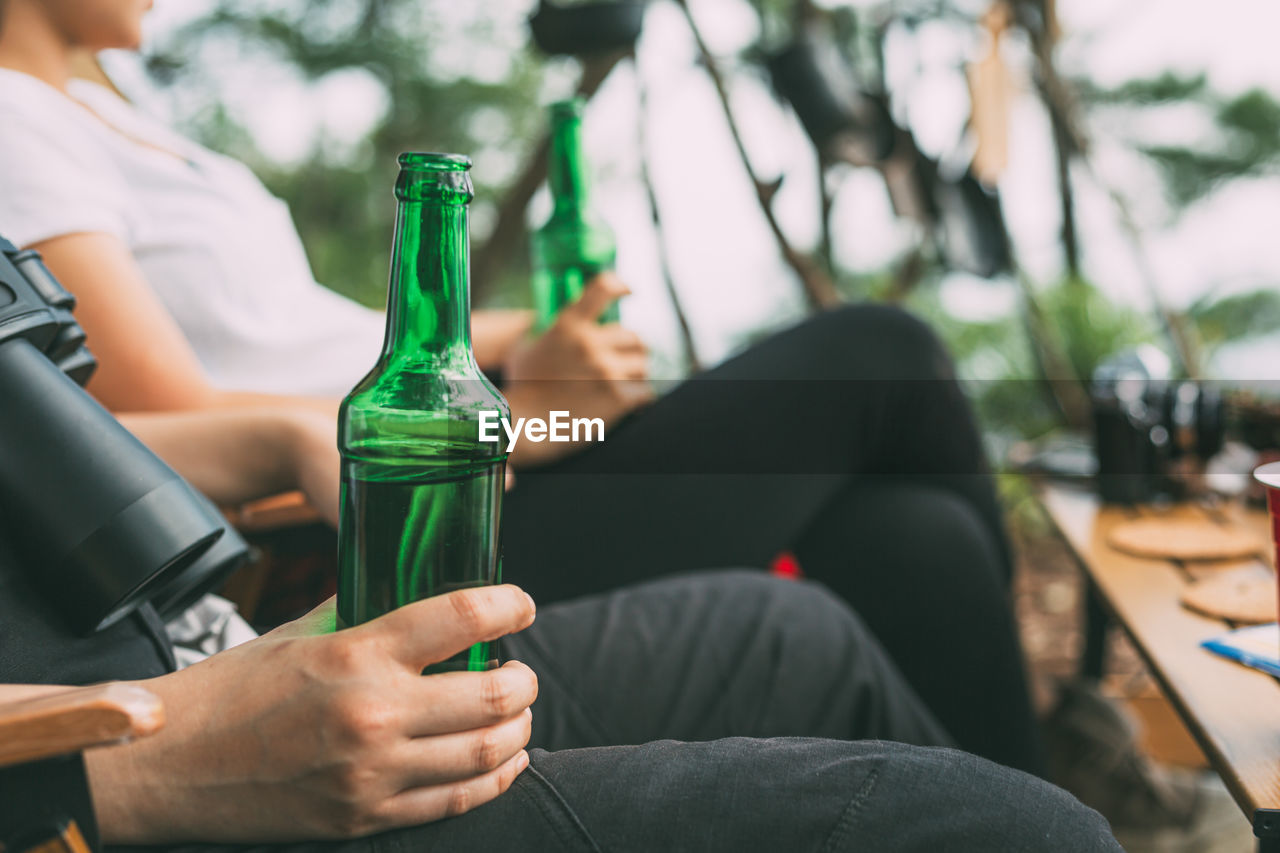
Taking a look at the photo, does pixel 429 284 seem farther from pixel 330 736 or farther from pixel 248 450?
pixel 248 450

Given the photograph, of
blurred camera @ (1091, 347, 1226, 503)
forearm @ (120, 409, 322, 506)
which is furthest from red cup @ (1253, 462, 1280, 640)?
blurred camera @ (1091, 347, 1226, 503)

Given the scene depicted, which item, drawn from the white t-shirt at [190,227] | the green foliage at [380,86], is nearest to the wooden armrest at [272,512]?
the white t-shirt at [190,227]

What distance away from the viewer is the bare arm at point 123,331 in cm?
66

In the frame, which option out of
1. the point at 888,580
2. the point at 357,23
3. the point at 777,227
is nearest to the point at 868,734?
the point at 888,580

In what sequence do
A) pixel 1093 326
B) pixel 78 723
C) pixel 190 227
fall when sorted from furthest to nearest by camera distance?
pixel 1093 326
pixel 190 227
pixel 78 723

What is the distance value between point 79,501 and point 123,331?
326mm

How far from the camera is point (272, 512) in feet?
2.27

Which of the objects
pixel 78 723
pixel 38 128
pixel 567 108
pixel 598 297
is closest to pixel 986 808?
pixel 78 723

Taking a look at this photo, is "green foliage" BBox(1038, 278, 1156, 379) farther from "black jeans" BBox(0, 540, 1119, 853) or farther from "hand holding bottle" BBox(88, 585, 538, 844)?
"hand holding bottle" BBox(88, 585, 538, 844)

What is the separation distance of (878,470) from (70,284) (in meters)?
0.67

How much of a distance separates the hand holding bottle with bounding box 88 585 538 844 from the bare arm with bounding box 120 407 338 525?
0.24m

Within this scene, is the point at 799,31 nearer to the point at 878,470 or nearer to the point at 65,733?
the point at 878,470

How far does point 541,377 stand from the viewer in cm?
74

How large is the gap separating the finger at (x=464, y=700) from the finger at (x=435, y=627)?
0.4 inches
